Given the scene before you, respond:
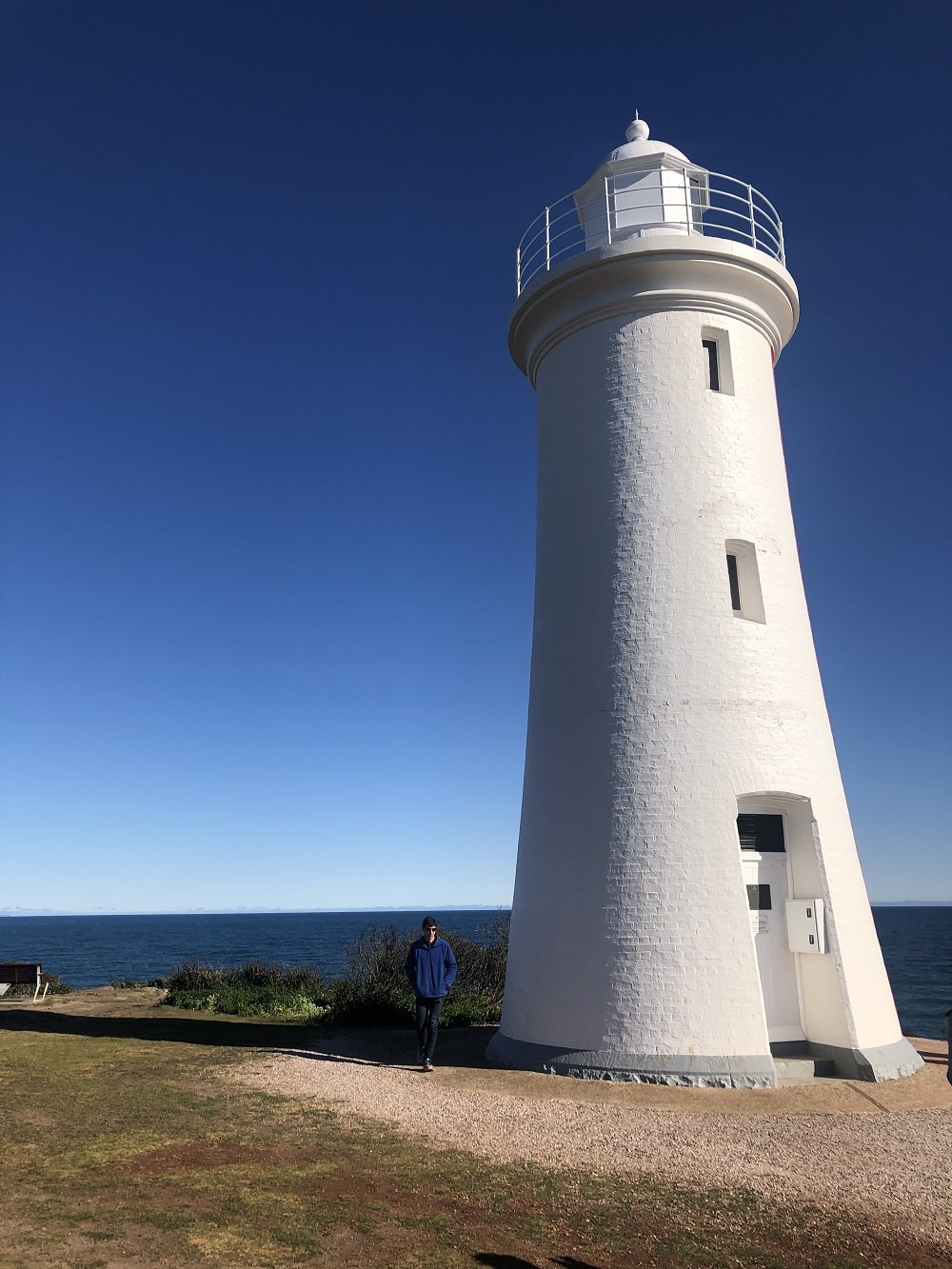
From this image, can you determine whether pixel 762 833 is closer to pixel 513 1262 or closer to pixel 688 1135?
pixel 688 1135

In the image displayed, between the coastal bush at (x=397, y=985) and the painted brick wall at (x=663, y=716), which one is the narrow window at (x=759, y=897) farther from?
the coastal bush at (x=397, y=985)

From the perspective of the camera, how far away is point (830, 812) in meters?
11.0

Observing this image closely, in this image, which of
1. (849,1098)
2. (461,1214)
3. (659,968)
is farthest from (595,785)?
(461,1214)

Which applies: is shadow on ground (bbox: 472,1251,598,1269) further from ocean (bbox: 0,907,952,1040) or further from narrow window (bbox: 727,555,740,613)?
ocean (bbox: 0,907,952,1040)

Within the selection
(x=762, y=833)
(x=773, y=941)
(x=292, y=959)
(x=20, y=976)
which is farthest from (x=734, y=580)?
(x=292, y=959)

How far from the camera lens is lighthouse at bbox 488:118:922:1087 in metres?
9.99

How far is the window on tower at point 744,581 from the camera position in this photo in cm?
1151

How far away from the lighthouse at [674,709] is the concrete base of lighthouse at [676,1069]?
0.07 ft

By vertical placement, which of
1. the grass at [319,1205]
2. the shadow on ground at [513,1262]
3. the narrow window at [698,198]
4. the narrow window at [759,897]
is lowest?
the shadow on ground at [513,1262]

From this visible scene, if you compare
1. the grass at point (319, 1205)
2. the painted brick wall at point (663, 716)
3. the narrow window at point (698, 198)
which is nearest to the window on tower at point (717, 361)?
the painted brick wall at point (663, 716)

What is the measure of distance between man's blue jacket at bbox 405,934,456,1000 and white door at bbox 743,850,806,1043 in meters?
3.46

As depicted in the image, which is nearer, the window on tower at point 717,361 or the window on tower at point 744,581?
the window on tower at point 744,581

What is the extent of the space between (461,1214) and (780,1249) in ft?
6.06

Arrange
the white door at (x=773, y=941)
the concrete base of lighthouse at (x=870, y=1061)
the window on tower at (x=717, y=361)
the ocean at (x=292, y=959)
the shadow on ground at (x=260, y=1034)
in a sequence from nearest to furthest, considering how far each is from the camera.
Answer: the concrete base of lighthouse at (x=870, y=1061)
the white door at (x=773, y=941)
the shadow on ground at (x=260, y=1034)
the window on tower at (x=717, y=361)
the ocean at (x=292, y=959)
